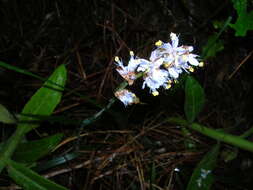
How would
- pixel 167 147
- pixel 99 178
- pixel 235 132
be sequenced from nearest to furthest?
pixel 99 178 < pixel 167 147 < pixel 235 132

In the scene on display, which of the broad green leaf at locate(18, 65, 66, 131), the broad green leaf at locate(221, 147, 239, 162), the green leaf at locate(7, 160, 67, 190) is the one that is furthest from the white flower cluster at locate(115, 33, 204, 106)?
the broad green leaf at locate(221, 147, 239, 162)

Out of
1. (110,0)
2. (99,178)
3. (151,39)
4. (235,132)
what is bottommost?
(99,178)

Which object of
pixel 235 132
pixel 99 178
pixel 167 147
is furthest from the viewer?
pixel 235 132

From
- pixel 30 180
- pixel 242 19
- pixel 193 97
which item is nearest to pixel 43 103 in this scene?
pixel 30 180

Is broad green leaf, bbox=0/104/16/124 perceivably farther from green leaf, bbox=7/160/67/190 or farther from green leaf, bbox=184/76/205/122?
green leaf, bbox=184/76/205/122

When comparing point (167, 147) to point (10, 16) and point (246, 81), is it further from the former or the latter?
point (10, 16)

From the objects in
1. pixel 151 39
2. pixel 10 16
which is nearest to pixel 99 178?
pixel 151 39

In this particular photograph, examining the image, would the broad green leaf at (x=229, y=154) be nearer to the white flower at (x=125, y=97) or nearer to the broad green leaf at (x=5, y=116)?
the white flower at (x=125, y=97)

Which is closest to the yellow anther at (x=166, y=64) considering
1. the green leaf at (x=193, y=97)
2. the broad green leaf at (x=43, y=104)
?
the green leaf at (x=193, y=97)
